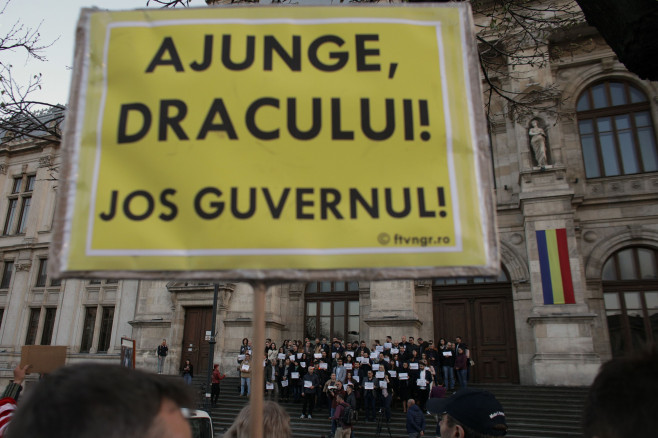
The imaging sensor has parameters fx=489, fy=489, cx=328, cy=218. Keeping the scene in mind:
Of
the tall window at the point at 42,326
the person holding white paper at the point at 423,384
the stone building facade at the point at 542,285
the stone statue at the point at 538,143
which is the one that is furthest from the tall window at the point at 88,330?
the stone statue at the point at 538,143

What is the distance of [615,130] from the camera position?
21.2m

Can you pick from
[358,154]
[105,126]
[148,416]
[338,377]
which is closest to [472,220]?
[358,154]

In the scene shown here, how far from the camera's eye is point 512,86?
867 inches

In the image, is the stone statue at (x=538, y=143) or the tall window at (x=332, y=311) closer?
the stone statue at (x=538, y=143)

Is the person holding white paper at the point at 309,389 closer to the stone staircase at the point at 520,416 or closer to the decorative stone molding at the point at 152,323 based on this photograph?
the stone staircase at the point at 520,416

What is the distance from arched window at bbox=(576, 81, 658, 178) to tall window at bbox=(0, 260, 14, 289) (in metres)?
36.1

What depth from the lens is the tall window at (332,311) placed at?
2259 centimetres

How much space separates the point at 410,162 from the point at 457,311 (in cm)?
2014

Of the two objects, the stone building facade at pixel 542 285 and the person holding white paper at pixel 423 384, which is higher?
the stone building facade at pixel 542 285

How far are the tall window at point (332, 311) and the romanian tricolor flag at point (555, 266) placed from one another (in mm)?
8140

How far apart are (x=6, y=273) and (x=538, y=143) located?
34.9 metres

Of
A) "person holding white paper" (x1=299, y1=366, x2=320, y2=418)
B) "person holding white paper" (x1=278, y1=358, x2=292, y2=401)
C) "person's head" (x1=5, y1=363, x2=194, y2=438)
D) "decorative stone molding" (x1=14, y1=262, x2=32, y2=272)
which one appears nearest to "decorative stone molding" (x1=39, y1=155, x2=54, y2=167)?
"decorative stone molding" (x1=14, y1=262, x2=32, y2=272)

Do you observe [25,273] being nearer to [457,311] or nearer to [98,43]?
[457,311]

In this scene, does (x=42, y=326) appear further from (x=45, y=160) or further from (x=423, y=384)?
(x=423, y=384)
